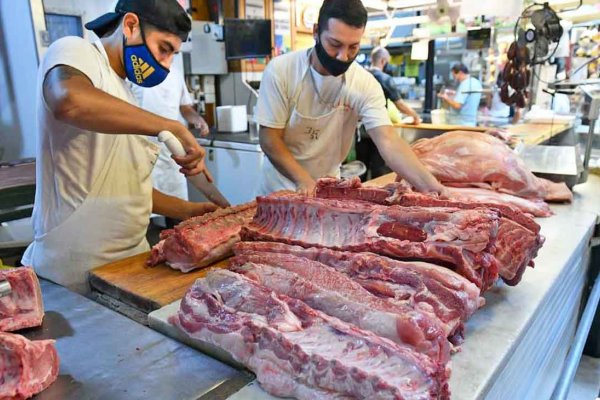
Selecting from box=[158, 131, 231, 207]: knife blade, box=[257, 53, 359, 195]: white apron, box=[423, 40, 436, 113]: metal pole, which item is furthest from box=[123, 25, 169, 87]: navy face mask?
box=[423, 40, 436, 113]: metal pole

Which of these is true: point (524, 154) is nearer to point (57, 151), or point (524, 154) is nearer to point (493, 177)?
point (493, 177)

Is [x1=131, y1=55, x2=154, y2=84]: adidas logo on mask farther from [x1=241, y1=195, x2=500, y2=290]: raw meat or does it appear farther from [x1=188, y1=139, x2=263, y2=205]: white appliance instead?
[x1=188, y1=139, x2=263, y2=205]: white appliance

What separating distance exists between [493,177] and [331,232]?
157 centimetres

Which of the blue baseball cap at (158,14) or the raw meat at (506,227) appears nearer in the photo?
the raw meat at (506,227)

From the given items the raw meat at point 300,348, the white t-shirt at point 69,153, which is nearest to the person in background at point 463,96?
the white t-shirt at point 69,153

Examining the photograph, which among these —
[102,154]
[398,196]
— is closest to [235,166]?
[102,154]

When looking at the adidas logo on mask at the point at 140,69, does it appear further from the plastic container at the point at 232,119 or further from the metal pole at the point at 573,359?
the plastic container at the point at 232,119

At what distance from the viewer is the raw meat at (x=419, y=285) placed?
1.41m

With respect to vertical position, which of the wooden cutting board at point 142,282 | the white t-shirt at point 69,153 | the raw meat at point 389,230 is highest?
the white t-shirt at point 69,153

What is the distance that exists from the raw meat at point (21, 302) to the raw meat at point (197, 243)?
562mm

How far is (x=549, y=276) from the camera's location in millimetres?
1929

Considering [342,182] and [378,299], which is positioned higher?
[342,182]

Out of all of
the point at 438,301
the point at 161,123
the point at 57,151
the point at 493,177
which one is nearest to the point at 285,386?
the point at 438,301

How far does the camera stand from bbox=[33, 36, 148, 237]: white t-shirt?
2.03m
